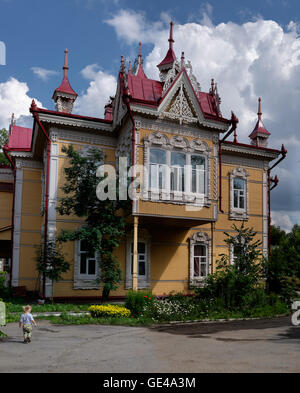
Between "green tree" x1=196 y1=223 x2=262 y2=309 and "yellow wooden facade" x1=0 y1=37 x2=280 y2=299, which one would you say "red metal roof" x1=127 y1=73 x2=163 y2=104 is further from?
"green tree" x1=196 y1=223 x2=262 y2=309

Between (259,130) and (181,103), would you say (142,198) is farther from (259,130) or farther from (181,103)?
(259,130)

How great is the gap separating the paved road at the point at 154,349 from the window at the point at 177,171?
692 cm

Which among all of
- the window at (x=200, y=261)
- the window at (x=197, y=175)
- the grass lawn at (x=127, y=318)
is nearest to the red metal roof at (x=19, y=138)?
the window at (x=197, y=175)

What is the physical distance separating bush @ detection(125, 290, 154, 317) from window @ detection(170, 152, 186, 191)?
17.7 feet

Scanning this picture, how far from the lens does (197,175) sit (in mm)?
18328

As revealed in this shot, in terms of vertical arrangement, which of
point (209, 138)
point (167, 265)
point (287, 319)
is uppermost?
point (209, 138)

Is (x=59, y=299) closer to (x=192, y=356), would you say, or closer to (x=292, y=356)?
A: (x=192, y=356)

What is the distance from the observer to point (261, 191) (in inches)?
914

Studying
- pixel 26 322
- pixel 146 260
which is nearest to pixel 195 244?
pixel 146 260

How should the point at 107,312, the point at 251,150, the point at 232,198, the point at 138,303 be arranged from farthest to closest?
the point at 251,150
the point at 232,198
the point at 138,303
the point at 107,312

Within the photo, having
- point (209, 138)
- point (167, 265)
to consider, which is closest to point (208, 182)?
point (209, 138)

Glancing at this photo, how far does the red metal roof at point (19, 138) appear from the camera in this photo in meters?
22.6

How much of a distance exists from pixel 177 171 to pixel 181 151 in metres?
0.92

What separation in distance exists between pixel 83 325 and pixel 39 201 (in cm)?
1032
